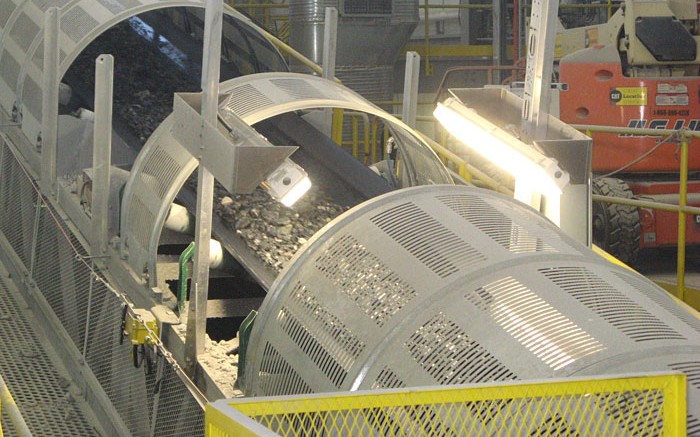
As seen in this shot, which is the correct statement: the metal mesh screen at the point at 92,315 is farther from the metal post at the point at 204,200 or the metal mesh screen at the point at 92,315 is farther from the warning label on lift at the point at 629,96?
the warning label on lift at the point at 629,96

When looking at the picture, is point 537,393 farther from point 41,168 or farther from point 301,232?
point 41,168

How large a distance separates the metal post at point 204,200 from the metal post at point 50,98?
288cm

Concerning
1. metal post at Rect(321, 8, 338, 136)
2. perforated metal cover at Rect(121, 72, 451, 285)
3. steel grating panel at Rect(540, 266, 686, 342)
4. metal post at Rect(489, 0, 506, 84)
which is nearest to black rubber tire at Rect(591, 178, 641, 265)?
metal post at Rect(321, 8, 338, 136)

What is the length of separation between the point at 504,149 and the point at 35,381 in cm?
328

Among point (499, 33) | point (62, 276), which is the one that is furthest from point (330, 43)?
point (499, 33)

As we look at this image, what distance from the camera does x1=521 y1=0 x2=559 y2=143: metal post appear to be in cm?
525

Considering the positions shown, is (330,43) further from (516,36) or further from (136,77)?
(516,36)

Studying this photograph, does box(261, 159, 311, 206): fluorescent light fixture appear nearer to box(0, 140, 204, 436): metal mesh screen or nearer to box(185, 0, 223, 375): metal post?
box(185, 0, 223, 375): metal post

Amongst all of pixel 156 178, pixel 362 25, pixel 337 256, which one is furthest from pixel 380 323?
pixel 362 25

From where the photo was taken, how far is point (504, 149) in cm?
502

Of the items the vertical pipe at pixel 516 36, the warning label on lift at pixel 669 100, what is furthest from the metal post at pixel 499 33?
the warning label on lift at pixel 669 100

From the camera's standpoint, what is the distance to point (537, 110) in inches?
208

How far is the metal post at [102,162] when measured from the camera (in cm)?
680

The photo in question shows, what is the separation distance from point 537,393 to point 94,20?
605 centimetres
